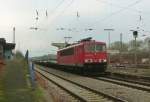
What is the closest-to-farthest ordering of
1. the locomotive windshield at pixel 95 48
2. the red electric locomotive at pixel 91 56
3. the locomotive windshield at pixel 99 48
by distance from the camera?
the red electric locomotive at pixel 91 56, the locomotive windshield at pixel 95 48, the locomotive windshield at pixel 99 48

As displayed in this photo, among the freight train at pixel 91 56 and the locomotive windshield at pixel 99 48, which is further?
the locomotive windshield at pixel 99 48

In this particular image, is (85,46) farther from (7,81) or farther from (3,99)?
(3,99)

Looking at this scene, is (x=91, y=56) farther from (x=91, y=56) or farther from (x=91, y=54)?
(x=91, y=54)

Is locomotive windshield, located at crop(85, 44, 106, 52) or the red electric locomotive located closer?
the red electric locomotive

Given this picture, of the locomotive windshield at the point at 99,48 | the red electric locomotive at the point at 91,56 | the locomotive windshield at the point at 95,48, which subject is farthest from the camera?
the locomotive windshield at the point at 99,48

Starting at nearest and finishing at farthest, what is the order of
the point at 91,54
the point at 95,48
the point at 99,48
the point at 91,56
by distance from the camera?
the point at 91,56 → the point at 91,54 → the point at 95,48 → the point at 99,48

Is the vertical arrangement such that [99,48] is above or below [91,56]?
above

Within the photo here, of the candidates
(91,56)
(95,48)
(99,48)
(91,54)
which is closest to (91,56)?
(91,56)

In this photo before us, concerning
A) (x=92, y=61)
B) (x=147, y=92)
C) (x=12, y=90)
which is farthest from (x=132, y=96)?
(x=92, y=61)

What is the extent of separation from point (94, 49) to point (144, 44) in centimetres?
9343

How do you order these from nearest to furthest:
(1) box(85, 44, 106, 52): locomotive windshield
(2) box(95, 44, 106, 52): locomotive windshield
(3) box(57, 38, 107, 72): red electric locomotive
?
(3) box(57, 38, 107, 72): red electric locomotive → (1) box(85, 44, 106, 52): locomotive windshield → (2) box(95, 44, 106, 52): locomotive windshield

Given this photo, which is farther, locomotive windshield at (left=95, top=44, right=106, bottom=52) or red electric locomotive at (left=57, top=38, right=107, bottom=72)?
locomotive windshield at (left=95, top=44, right=106, bottom=52)

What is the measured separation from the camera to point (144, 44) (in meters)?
132

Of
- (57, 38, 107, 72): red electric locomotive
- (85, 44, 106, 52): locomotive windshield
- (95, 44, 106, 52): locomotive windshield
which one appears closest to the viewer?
(57, 38, 107, 72): red electric locomotive
